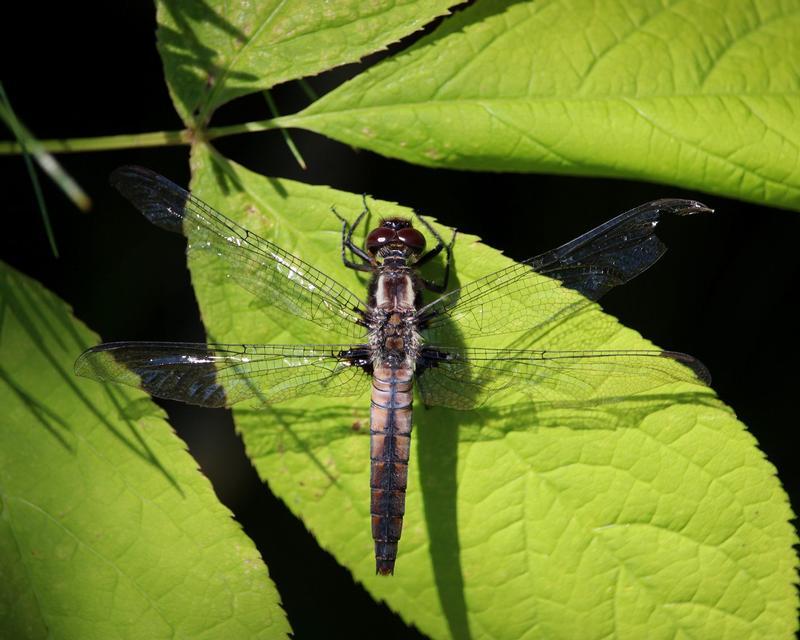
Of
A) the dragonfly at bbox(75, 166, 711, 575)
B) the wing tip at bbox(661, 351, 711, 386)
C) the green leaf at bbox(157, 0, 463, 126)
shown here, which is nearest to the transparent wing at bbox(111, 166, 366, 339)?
the dragonfly at bbox(75, 166, 711, 575)

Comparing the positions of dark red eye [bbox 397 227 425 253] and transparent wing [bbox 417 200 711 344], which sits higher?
dark red eye [bbox 397 227 425 253]

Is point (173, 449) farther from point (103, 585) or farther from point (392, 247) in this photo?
point (392, 247)

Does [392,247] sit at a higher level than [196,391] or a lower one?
higher

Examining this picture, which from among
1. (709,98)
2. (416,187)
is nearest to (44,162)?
(709,98)

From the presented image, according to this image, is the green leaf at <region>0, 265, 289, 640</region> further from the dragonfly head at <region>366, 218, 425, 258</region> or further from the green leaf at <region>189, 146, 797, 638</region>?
the dragonfly head at <region>366, 218, 425, 258</region>

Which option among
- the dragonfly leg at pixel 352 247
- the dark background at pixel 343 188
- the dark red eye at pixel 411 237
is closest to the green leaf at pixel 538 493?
the dragonfly leg at pixel 352 247

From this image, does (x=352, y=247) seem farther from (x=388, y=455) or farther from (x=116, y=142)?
(x=116, y=142)
